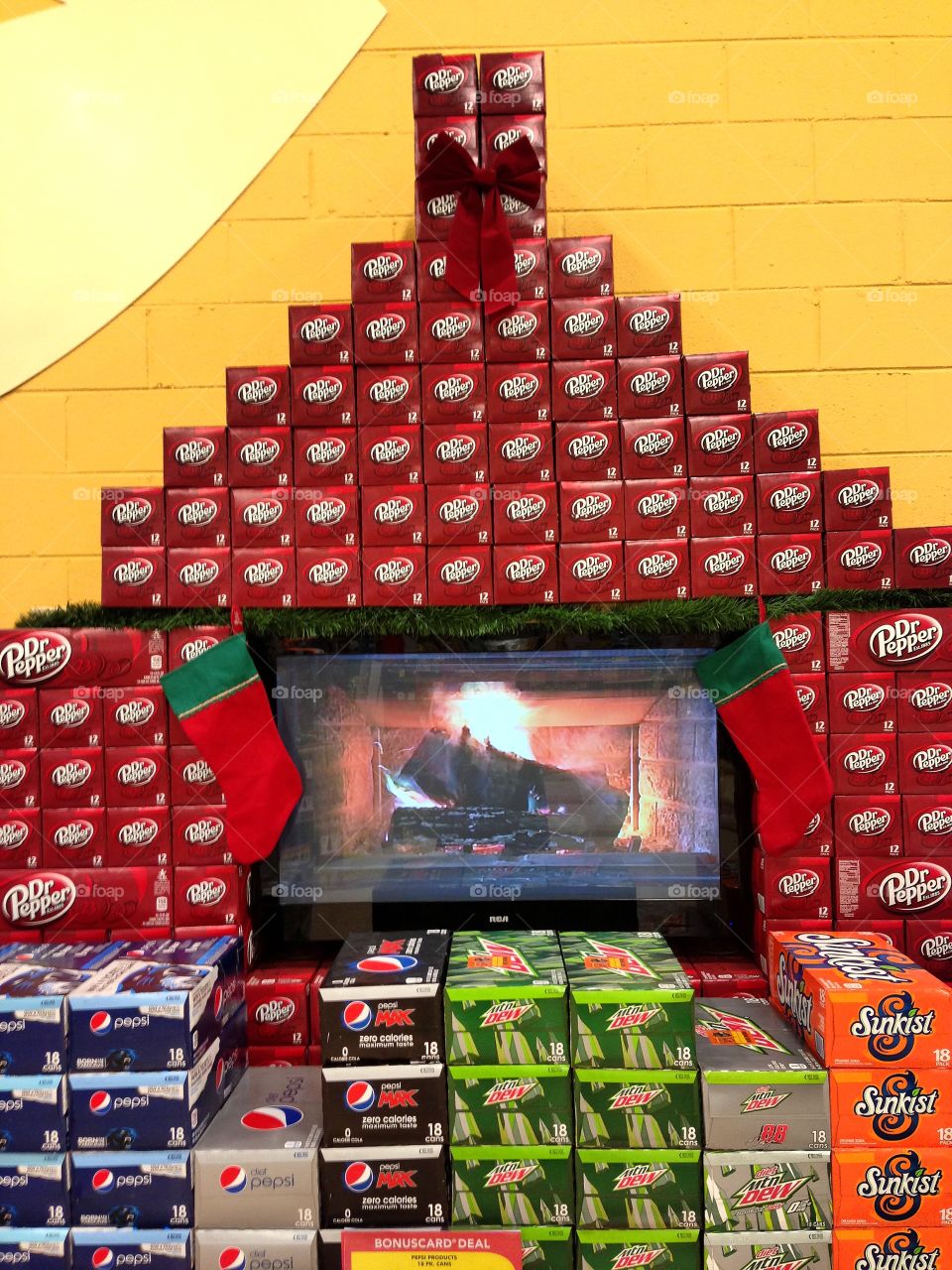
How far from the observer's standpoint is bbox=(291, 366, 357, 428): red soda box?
2373 mm

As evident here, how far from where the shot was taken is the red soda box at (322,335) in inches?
93.6

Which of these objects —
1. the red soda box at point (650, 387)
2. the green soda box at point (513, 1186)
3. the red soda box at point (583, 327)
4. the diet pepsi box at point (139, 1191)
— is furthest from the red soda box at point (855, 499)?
the diet pepsi box at point (139, 1191)

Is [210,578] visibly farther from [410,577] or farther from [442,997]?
[442,997]

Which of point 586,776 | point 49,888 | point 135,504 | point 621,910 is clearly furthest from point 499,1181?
point 135,504

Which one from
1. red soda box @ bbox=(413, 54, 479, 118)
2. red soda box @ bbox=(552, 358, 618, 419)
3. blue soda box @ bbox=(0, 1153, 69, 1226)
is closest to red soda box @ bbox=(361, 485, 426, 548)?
red soda box @ bbox=(552, 358, 618, 419)

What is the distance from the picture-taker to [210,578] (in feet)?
7.78

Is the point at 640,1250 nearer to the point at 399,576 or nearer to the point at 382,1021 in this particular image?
the point at 382,1021

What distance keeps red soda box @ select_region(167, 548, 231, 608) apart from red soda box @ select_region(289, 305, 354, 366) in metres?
0.56

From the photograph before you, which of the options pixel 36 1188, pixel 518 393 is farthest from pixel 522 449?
pixel 36 1188

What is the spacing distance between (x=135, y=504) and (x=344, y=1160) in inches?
65.2

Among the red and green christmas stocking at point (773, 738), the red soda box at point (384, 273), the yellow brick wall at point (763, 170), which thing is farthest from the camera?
the yellow brick wall at point (763, 170)

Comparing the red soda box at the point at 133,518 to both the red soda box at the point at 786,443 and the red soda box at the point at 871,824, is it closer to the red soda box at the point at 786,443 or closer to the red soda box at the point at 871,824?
the red soda box at the point at 786,443

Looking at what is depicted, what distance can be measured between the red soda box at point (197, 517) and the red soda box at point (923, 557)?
1.77m

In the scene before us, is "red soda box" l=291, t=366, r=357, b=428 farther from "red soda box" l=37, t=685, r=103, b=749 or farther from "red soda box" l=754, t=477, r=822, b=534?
"red soda box" l=754, t=477, r=822, b=534
